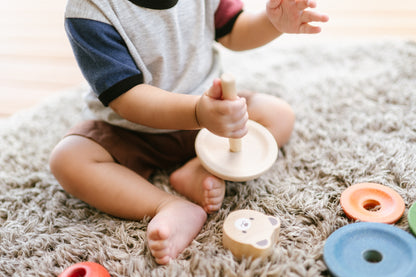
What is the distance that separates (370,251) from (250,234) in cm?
16

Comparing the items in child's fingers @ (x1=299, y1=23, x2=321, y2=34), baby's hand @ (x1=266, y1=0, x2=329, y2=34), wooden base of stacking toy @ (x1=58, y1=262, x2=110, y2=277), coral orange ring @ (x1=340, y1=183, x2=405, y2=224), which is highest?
baby's hand @ (x1=266, y1=0, x2=329, y2=34)

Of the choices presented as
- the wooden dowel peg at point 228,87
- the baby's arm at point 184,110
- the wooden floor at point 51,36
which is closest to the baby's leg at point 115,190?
the baby's arm at point 184,110

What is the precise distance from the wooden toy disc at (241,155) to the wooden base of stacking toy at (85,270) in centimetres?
22

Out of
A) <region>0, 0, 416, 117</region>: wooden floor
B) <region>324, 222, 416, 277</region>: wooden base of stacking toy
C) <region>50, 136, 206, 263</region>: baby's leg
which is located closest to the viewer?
<region>324, 222, 416, 277</region>: wooden base of stacking toy

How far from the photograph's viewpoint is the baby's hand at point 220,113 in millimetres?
535

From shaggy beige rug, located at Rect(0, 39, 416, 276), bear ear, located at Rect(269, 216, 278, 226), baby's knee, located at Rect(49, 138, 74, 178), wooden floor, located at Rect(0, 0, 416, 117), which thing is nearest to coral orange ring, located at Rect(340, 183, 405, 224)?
shaggy beige rug, located at Rect(0, 39, 416, 276)

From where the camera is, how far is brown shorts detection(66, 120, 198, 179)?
0.74 meters

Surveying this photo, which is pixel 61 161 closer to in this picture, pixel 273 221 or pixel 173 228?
pixel 173 228

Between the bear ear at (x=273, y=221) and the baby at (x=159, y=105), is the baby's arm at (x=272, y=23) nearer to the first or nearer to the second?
the baby at (x=159, y=105)

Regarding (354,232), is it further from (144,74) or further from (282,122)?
(144,74)

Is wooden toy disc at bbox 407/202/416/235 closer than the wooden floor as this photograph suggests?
Yes

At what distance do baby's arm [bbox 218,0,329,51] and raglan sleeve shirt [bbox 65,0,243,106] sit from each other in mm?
253

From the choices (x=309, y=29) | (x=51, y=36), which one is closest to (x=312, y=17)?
(x=309, y=29)

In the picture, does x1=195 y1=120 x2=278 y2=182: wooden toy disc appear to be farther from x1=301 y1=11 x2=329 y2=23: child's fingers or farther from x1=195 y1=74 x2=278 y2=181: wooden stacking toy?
x1=301 y1=11 x2=329 y2=23: child's fingers
